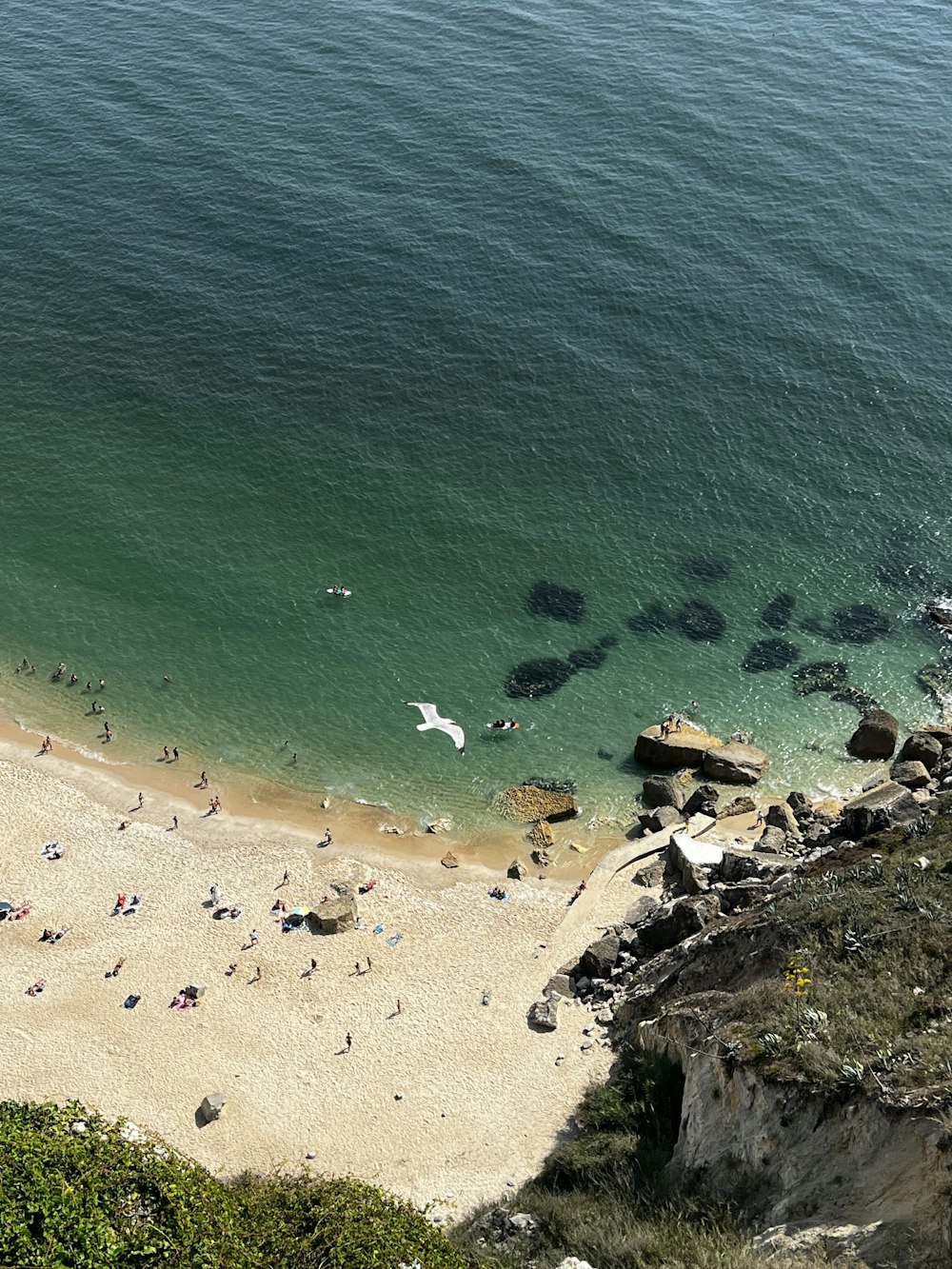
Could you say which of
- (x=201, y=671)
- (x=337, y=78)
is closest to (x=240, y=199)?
(x=337, y=78)

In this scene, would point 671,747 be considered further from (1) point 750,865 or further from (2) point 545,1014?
(2) point 545,1014

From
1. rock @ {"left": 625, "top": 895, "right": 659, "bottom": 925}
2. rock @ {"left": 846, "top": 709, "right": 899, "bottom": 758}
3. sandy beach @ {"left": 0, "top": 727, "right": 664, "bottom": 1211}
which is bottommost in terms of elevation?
sandy beach @ {"left": 0, "top": 727, "right": 664, "bottom": 1211}

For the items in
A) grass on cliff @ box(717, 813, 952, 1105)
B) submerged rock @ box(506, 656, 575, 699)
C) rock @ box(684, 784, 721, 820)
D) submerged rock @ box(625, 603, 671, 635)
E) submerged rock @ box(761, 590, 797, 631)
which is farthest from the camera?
Result: submerged rock @ box(761, 590, 797, 631)

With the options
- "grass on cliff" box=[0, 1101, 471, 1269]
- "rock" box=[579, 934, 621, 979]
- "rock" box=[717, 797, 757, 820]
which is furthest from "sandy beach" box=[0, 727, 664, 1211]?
"grass on cliff" box=[0, 1101, 471, 1269]

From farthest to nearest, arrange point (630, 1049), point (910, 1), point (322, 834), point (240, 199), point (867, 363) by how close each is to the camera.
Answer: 1. point (910, 1)
2. point (240, 199)
3. point (867, 363)
4. point (322, 834)
5. point (630, 1049)

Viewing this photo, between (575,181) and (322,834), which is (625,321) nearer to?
(575,181)

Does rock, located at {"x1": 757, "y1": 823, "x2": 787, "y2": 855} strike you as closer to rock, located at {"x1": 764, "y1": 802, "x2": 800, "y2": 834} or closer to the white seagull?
rock, located at {"x1": 764, "y1": 802, "x2": 800, "y2": 834}

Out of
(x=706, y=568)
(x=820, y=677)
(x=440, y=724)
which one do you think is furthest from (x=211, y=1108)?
(x=706, y=568)
